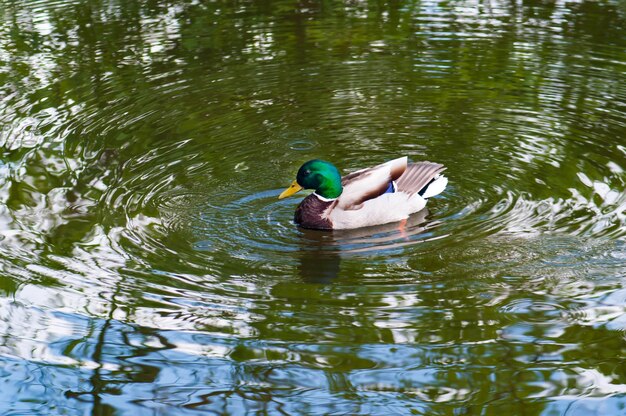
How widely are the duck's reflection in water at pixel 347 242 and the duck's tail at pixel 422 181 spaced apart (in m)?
0.17

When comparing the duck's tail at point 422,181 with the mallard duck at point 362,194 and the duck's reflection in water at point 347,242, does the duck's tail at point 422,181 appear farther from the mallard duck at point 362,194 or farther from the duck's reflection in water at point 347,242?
the duck's reflection in water at point 347,242

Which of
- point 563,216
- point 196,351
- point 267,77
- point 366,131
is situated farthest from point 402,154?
point 196,351

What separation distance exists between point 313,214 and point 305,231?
0.14 meters

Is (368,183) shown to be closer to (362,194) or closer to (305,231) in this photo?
(362,194)

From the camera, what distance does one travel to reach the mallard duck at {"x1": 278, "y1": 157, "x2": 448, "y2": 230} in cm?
717

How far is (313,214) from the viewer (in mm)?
7086

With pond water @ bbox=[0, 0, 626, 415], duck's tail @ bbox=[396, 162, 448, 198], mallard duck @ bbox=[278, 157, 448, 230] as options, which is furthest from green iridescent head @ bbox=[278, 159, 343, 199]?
duck's tail @ bbox=[396, 162, 448, 198]

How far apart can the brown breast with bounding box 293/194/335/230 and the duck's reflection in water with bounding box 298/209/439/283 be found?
2.0 inches

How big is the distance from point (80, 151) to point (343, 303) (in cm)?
362

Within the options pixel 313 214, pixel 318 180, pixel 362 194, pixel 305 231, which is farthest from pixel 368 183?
pixel 305 231

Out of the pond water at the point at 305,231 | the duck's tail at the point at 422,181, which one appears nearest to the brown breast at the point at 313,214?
the pond water at the point at 305,231

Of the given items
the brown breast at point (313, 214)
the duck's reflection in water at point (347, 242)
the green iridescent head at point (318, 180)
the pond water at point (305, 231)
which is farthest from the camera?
→ the green iridescent head at point (318, 180)

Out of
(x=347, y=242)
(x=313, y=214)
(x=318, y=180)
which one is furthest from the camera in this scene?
(x=318, y=180)

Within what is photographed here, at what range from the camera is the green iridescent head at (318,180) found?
7215 mm
